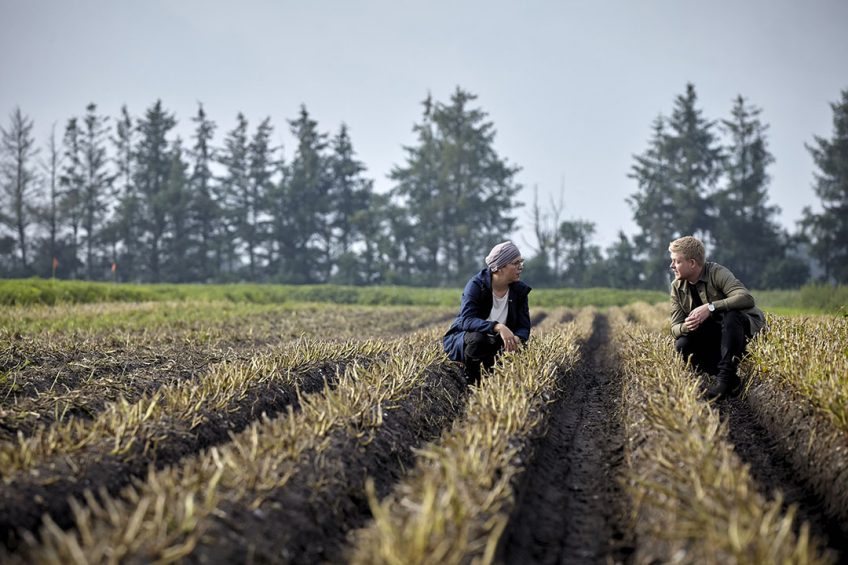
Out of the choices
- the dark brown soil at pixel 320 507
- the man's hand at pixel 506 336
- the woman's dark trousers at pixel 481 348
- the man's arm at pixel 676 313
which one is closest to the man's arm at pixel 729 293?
the man's arm at pixel 676 313

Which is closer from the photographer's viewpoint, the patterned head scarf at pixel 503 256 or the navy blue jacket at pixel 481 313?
the patterned head scarf at pixel 503 256

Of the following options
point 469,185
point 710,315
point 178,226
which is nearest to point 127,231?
point 178,226

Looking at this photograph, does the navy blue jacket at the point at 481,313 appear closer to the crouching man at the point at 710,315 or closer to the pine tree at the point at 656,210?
the crouching man at the point at 710,315

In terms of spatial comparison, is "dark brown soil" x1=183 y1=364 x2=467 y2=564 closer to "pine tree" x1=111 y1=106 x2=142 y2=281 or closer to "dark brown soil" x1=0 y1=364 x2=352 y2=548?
"dark brown soil" x1=0 y1=364 x2=352 y2=548

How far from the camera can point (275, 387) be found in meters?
5.84

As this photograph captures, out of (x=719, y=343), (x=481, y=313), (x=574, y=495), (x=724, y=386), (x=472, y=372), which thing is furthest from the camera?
(x=472, y=372)

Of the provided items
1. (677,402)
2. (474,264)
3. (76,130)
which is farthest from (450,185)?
(677,402)

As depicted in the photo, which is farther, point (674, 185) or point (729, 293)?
point (674, 185)

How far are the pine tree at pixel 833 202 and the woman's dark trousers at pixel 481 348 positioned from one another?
41.3 metres

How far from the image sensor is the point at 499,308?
6672 millimetres

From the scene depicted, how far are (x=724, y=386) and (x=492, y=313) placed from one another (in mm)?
2306

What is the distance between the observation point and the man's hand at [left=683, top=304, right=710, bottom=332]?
5.93m

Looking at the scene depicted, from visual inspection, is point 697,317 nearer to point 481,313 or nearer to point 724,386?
point 724,386

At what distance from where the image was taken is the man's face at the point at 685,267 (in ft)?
19.7
